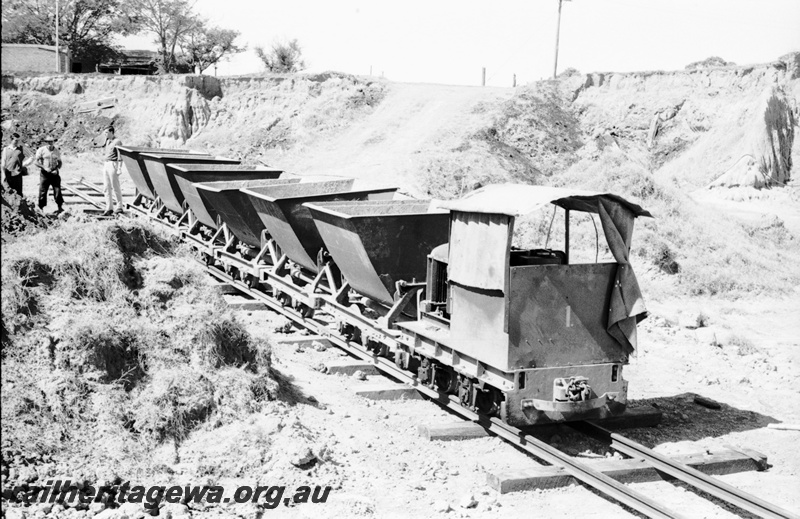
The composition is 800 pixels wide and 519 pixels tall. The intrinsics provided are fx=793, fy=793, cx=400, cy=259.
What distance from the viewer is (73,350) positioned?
7191 mm

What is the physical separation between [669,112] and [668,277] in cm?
2223

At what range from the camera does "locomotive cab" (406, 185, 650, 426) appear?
7359 mm

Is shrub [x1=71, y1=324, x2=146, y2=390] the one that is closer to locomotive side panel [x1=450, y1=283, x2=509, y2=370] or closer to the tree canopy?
locomotive side panel [x1=450, y1=283, x2=509, y2=370]

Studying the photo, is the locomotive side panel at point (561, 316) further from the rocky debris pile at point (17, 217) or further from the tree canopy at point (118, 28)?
the tree canopy at point (118, 28)

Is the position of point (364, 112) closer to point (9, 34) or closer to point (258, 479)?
point (9, 34)

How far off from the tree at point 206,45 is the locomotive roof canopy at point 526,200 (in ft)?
154

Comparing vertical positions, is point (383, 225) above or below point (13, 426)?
above

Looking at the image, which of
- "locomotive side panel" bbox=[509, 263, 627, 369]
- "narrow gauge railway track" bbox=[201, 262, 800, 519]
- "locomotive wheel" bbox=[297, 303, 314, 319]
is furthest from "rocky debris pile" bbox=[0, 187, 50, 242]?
"locomotive side panel" bbox=[509, 263, 627, 369]

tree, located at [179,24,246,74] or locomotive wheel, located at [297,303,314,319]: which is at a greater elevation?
tree, located at [179,24,246,74]

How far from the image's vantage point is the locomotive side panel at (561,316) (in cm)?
740

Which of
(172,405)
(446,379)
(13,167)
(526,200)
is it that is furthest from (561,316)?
(13,167)

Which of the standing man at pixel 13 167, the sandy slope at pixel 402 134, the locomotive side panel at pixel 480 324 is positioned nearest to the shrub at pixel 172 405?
the locomotive side panel at pixel 480 324

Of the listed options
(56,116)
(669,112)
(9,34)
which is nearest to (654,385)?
(669,112)

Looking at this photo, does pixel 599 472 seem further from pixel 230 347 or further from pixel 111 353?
pixel 111 353
